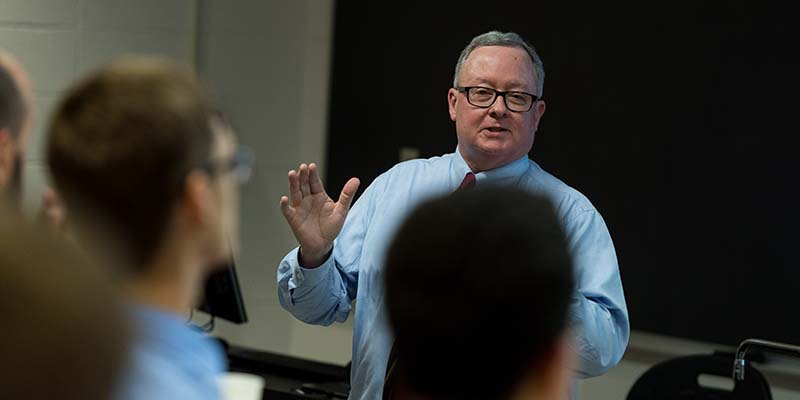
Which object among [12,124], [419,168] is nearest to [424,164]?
[419,168]

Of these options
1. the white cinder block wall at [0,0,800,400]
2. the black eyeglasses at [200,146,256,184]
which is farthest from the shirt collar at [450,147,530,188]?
the white cinder block wall at [0,0,800,400]

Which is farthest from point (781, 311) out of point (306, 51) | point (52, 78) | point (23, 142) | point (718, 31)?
point (23, 142)

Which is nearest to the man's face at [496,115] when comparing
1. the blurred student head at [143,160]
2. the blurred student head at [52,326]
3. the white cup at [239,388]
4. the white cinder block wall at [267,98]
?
the white cup at [239,388]

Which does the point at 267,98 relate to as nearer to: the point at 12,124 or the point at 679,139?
the point at 679,139

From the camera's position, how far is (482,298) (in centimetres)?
108

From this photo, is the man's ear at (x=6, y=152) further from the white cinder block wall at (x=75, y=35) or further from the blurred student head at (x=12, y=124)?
the white cinder block wall at (x=75, y=35)

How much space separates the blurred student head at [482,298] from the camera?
1083mm

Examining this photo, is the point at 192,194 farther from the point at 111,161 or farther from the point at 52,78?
the point at 52,78

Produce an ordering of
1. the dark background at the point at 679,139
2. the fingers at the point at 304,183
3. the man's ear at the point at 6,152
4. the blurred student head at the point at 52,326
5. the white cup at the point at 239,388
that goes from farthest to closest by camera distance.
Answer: the dark background at the point at 679,139 → the fingers at the point at 304,183 → the man's ear at the point at 6,152 → the white cup at the point at 239,388 → the blurred student head at the point at 52,326

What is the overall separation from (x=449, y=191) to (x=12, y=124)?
45.3 inches

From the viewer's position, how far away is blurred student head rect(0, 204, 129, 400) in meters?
0.87

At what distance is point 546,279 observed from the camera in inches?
42.6

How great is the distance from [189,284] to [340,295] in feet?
4.84

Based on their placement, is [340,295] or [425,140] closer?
[340,295]
